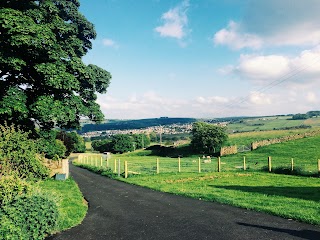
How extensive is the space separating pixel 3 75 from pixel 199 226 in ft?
54.9

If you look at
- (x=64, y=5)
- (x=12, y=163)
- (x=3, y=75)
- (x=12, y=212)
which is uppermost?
(x=64, y=5)

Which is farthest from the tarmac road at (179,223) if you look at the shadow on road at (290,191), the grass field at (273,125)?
the grass field at (273,125)

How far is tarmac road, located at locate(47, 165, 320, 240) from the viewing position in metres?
9.66

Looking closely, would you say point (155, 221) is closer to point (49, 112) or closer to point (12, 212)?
point (12, 212)

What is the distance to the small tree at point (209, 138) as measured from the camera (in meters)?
75.4

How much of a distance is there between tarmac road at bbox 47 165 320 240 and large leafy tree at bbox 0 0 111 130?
7089 millimetres

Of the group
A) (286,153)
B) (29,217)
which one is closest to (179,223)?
(29,217)

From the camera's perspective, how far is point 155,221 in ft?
38.0

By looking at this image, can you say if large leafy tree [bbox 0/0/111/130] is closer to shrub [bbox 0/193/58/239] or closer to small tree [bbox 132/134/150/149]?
shrub [bbox 0/193/58/239]

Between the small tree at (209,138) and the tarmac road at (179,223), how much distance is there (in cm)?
6050

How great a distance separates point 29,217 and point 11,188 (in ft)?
4.01

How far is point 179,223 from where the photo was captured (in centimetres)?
1113

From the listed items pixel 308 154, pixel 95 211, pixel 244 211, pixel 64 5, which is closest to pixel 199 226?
pixel 244 211

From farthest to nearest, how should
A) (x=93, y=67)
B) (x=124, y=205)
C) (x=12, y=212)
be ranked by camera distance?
(x=93, y=67) → (x=124, y=205) → (x=12, y=212)
